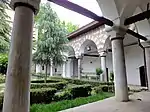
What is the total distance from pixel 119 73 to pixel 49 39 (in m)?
8.55

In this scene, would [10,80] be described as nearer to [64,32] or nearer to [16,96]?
[16,96]

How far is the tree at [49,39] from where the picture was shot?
41.0ft

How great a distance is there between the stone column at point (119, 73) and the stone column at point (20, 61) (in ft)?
11.6

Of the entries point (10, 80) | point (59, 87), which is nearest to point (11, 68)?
point (10, 80)

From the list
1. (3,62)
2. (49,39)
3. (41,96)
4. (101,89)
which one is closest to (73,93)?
(41,96)

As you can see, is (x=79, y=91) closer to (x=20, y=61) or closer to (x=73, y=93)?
(x=73, y=93)

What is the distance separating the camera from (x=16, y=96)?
236 cm

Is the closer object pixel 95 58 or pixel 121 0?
pixel 121 0

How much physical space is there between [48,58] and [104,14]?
8164mm

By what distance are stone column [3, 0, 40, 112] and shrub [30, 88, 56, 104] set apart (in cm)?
367

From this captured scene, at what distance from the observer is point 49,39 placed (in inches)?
490

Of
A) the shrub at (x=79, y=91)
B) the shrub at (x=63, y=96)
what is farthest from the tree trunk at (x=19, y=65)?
the shrub at (x=79, y=91)

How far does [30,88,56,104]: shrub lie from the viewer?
5.99 m

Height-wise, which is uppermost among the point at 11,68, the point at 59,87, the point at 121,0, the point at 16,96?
the point at 121,0
